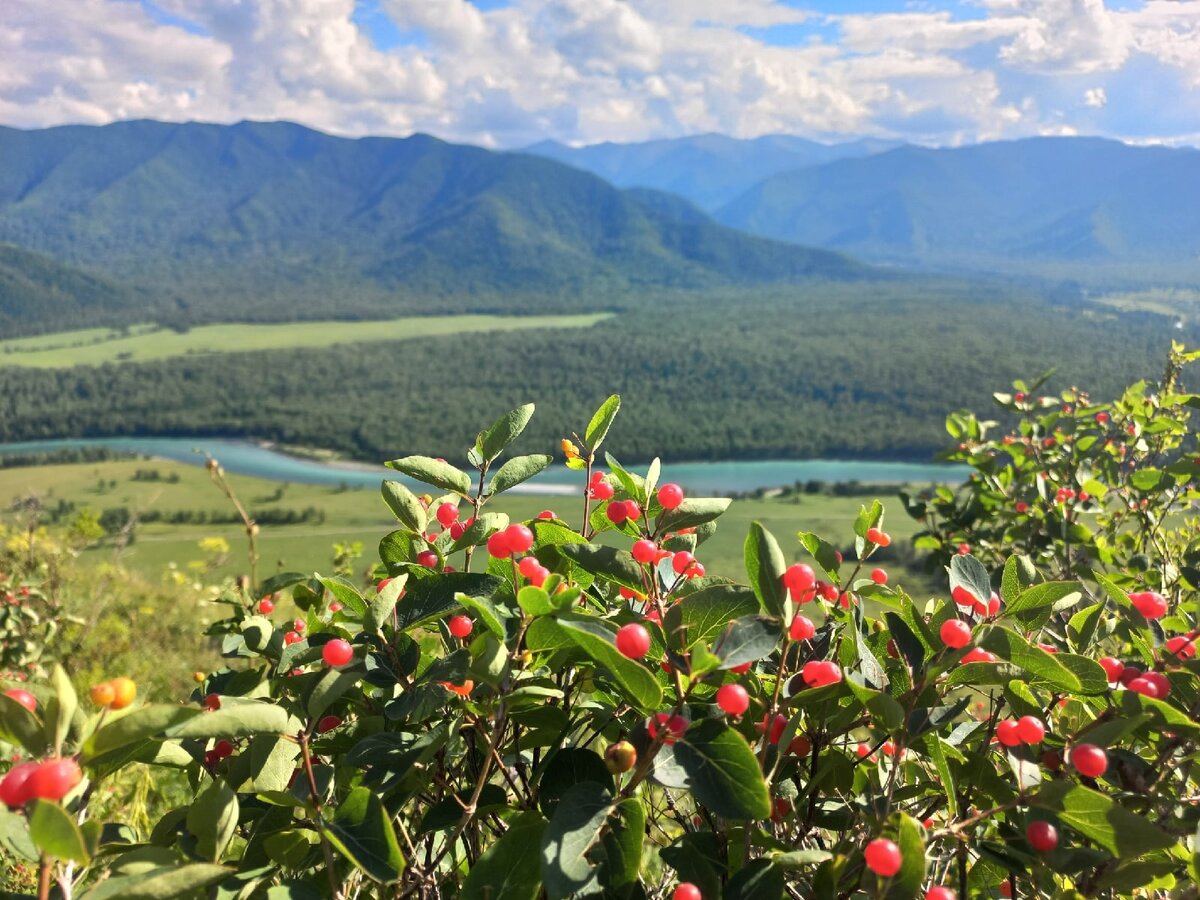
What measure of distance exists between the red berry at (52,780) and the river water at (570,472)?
51959 millimetres

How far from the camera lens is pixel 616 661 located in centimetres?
85

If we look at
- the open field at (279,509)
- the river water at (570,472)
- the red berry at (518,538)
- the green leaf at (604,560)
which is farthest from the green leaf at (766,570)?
Result: the river water at (570,472)

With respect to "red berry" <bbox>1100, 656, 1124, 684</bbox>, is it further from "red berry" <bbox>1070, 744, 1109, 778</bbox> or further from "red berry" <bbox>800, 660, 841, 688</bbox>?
"red berry" <bbox>800, 660, 841, 688</bbox>

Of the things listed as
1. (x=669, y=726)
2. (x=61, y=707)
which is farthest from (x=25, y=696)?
(x=669, y=726)

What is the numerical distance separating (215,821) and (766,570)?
0.78m

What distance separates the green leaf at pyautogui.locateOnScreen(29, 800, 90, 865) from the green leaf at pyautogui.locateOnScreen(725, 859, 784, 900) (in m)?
0.78

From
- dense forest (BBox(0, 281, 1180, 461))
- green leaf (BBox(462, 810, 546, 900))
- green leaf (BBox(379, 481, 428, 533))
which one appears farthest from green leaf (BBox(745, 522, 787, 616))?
dense forest (BBox(0, 281, 1180, 461))

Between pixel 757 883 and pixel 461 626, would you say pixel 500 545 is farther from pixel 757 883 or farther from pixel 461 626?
pixel 757 883

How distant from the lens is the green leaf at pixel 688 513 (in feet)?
4.36

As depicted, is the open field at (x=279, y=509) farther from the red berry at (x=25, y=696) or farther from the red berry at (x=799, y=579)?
the red berry at (x=25, y=696)

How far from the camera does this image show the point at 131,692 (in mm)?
829

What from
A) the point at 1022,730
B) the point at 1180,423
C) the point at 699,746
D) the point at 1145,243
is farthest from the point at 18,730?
the point at 1145,243

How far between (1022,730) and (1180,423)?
312 cm

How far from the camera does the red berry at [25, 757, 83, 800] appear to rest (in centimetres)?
73
